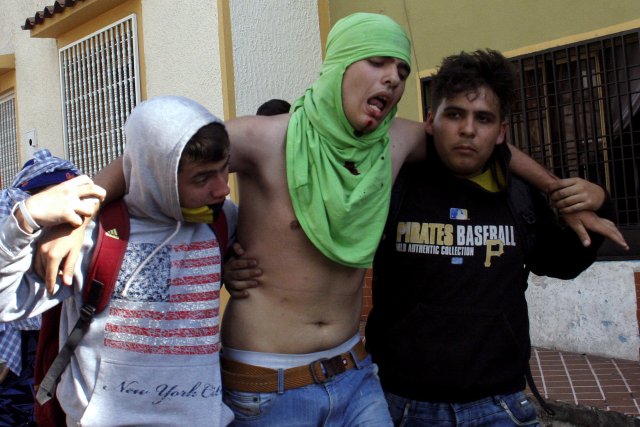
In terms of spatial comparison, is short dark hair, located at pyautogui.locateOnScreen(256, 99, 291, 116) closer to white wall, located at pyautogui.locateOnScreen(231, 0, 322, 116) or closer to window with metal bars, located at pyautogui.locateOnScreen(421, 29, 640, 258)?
window with metal bars, located at pyautogui.locateOnScreen(421, 29, 640, 258)

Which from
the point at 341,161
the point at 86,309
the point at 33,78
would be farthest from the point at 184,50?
the point at 86,309

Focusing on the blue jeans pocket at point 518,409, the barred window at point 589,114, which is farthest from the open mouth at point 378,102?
the barred window at point 589,114

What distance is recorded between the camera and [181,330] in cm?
227

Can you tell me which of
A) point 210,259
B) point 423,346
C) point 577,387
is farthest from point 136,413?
point 577,387

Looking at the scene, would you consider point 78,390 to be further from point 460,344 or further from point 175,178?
point 460,344

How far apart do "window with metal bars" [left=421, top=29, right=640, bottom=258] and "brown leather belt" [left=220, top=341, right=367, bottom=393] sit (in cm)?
402

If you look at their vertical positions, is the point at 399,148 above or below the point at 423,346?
above

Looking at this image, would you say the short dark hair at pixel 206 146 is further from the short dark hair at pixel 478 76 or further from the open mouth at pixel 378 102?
the short dark hair at pixel 478 76

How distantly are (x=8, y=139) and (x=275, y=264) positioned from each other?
10.6m

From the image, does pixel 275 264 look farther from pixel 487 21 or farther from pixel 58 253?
pixel 487 21

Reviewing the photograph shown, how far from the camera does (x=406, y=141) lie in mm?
2848

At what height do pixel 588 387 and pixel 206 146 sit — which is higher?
pixel 206 146

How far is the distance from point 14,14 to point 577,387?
955 cm

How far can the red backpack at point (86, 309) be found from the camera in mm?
2213
